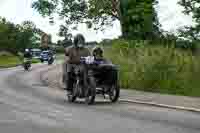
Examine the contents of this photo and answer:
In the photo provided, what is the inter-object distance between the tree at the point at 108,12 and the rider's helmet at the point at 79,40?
92.1 ft

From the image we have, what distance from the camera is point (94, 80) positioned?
16578 mm

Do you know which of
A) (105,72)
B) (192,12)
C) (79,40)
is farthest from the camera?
(192,12)

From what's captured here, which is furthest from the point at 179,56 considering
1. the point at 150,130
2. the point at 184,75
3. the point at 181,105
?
the point at 150,130

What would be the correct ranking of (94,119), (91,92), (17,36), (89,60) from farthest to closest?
(17,36) → (89,60) → (91,92) → (94,119)

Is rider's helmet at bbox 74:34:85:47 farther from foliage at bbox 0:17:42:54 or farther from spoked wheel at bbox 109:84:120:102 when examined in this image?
foliage at bbox 0:17:42:54

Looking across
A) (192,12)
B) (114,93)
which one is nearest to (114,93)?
(114,93)

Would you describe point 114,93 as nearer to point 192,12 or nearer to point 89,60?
point 89,60

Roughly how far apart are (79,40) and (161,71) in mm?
6510

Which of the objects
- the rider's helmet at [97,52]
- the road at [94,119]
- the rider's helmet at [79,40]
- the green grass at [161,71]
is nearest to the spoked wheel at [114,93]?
the road at [94,119]

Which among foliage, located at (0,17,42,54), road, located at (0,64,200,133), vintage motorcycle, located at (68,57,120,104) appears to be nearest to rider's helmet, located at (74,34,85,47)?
vintage motorcycle, located at (68,57,120,104)

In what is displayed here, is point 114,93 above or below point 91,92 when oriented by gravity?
below

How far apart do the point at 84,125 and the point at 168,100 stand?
614cm

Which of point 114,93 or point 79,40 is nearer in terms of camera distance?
point 114,93

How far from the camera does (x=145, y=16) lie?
166 feet
